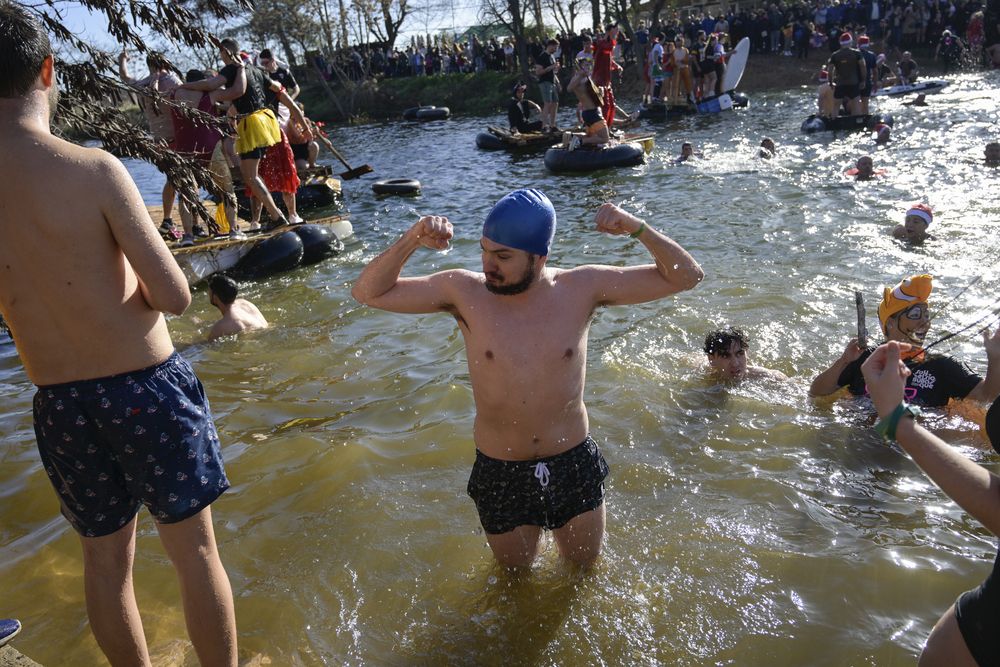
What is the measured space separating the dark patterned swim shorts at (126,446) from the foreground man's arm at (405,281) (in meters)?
0.77

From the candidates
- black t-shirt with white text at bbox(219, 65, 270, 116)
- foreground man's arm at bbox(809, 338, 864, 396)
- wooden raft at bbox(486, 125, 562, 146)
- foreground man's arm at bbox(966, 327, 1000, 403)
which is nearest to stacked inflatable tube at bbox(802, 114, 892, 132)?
wooden raft at bbox(486, 125, 562, 146)

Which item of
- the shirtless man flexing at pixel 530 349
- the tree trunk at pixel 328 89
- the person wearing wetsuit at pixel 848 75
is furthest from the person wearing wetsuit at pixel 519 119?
the tree trunk at pixel 328 89

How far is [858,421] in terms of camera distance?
467cm

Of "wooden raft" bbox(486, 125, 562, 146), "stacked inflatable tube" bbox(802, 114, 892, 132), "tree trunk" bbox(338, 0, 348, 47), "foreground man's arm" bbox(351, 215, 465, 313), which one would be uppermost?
"tree trunk" bbox(338, 0, 348, 47)

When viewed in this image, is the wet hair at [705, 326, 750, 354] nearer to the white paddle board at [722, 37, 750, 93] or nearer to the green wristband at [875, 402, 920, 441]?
the green wristband at [875, 402, 920, 441]

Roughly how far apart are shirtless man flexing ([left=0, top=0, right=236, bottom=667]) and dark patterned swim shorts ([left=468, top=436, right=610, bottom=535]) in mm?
1090

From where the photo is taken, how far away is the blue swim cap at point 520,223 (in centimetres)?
263

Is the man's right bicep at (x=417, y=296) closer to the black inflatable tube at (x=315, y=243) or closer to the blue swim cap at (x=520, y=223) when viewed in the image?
the blue swim cap at (x=520, y=223)

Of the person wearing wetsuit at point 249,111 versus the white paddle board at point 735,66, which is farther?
the white paddle board at point 735,66

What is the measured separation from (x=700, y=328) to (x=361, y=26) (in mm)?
39895

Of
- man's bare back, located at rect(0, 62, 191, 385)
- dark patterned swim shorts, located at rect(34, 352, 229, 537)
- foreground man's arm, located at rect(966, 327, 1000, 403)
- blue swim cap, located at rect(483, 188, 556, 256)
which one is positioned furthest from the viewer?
foreground man's arm, located at rect(966, 327, 1000, 403)

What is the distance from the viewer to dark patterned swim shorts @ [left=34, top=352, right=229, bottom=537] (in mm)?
2141

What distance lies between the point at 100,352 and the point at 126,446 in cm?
31

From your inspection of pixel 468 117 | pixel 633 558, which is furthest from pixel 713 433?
pixel 468 117
